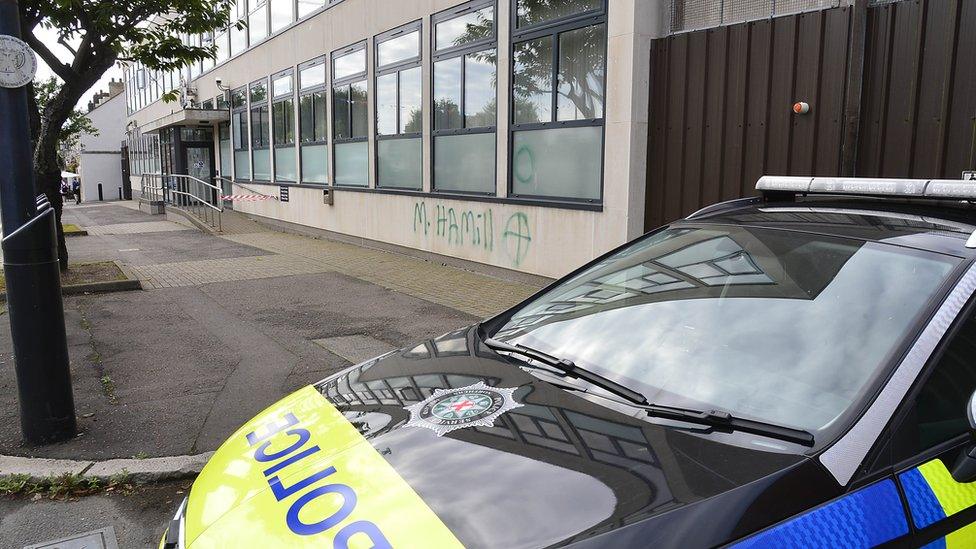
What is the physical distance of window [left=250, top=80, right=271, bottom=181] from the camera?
2055cm

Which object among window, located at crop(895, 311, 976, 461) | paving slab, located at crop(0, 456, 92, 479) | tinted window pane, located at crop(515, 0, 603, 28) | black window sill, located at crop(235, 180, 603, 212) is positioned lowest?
paving slab, located at crop(0, 456, 92, 479)

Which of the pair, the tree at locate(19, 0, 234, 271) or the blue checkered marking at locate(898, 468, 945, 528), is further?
the tree at locate(19, 0, 234, 271)

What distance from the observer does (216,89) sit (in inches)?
998

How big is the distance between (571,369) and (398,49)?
12.2 metres

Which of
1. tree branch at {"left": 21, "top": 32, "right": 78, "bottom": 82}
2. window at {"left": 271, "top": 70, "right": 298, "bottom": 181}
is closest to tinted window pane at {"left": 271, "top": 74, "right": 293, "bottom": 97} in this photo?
window at {"left": 271, "top": 70, "right": 298, "bottom": 181}

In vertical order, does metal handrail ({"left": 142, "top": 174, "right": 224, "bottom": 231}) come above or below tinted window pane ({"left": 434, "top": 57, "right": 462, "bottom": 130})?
below

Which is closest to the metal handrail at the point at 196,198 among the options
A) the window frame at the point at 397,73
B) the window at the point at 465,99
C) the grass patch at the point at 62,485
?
the window frame at the point at 397,73

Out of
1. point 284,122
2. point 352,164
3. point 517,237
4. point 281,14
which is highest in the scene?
point 281,14

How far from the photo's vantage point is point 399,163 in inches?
537

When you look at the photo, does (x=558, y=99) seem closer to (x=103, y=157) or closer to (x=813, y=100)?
(x=813, y=100)

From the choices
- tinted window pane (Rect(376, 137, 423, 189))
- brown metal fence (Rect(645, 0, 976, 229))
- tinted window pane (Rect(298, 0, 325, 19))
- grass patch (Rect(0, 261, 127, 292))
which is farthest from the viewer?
tinted window pane (Rect(298, 0, 325, 19))

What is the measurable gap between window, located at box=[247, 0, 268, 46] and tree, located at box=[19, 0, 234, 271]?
1024 cm

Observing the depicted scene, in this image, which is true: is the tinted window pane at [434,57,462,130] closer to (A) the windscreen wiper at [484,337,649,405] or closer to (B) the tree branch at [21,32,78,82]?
(B) the tree branch at [21,32,78,82]

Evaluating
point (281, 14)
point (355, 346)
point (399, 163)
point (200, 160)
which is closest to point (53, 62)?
point (399, 163)
